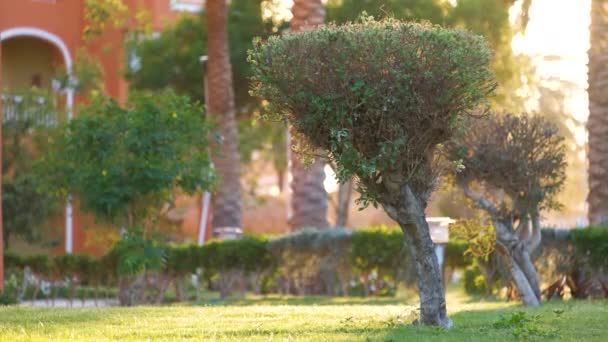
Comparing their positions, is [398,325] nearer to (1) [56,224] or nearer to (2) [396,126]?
(2) [396,126]

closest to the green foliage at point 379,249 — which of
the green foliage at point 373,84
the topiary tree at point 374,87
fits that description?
the topiary tree at point 374,87

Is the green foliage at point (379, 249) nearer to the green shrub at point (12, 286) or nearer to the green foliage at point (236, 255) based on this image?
the green foliage at point (236, 255)

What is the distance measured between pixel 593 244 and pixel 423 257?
8.95 m

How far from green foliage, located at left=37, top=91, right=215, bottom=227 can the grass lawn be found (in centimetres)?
592

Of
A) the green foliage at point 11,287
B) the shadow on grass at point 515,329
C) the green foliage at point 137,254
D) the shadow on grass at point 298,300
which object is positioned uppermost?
the green foliage at point 137,254

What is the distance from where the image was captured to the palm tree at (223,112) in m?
26.5

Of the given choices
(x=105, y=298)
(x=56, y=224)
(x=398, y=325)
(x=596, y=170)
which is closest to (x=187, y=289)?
(x=105, y=298)

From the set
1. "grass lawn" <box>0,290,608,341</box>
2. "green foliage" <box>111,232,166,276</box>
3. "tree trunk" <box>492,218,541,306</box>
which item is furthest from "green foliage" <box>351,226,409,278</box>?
"grass lawn" <box>0,290,608,341</box>

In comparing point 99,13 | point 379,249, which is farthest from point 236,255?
point 99,13

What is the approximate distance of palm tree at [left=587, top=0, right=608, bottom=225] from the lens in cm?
2112

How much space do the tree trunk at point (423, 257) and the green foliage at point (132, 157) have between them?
28.6 ft

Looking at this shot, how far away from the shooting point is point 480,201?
1767 centimetres

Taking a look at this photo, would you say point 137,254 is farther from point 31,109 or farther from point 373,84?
point 31,109

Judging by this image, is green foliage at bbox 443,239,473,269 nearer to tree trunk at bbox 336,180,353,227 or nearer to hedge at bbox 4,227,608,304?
hedge at bbox 4,227,608,304
